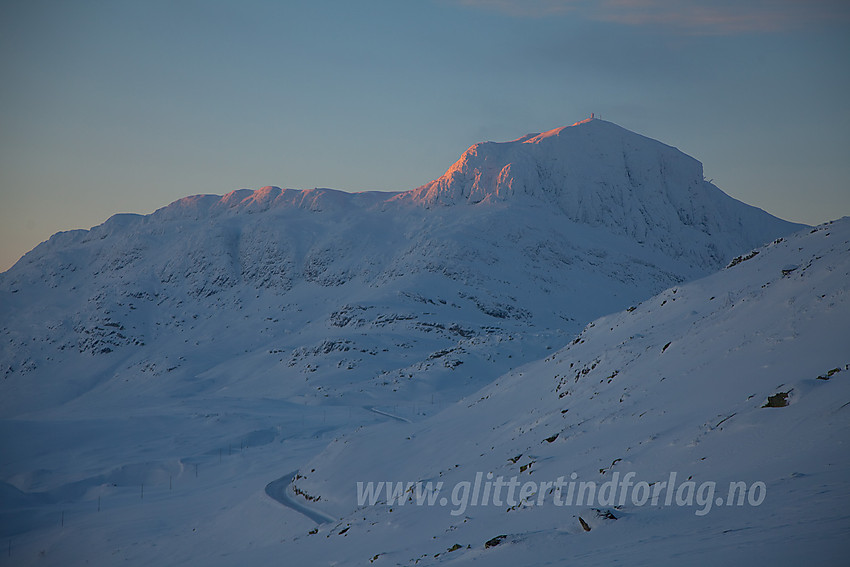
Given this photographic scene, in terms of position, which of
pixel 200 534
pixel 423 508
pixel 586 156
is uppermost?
pixel 586 156

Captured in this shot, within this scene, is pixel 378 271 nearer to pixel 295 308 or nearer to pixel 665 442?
pixel 295 308

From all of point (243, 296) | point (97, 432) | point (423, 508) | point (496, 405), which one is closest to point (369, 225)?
point (243, 296)

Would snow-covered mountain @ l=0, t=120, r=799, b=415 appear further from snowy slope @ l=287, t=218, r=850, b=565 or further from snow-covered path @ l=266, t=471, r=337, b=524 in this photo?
snowy slope @ l=287, t=218, r=850, b=565

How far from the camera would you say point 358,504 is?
29.8 m

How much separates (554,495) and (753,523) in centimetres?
720

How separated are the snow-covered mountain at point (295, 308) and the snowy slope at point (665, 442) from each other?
7.15 metres

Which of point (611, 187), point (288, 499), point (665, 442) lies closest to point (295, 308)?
point (611, 187)

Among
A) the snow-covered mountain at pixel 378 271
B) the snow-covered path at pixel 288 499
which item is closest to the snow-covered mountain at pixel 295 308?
the snow-covered mountain at pixel 378 271

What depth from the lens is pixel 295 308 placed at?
12812 centimetres

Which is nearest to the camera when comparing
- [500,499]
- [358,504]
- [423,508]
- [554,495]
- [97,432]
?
[554,495]

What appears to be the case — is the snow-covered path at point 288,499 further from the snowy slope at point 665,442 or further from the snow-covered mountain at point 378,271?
the snow-covered mountain at point 378,271

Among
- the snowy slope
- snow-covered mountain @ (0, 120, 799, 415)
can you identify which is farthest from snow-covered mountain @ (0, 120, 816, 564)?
the snowy slope

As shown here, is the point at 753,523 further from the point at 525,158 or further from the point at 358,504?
the point at 525,158

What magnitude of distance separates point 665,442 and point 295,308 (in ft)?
375
